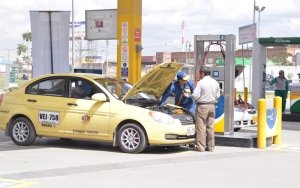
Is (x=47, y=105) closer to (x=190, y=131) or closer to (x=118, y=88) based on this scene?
(x=118, y=88)

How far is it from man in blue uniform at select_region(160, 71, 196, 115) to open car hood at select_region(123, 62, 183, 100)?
0.12 m

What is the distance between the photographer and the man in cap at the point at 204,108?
10925mm

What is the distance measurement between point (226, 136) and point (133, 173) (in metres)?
4.00

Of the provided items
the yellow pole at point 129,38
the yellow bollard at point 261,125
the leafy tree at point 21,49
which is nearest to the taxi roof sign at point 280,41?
the yellow pole at point 129,38

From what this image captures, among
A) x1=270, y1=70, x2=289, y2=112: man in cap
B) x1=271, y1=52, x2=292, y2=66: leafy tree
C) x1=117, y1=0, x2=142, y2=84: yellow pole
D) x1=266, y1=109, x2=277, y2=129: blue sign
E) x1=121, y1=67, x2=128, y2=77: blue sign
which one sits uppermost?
x1=271, y1=52, x2=292, y2=66: leafy tree

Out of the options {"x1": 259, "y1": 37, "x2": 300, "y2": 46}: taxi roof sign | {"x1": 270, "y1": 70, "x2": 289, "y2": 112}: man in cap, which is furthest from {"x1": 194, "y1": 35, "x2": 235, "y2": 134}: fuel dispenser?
{"x1": 270, "y1": 70, "x2": 289, "y2": 112}: man in cap

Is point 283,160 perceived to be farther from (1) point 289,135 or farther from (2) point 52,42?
(2) point 52,42

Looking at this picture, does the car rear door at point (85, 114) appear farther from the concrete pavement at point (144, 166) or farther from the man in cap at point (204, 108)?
the man in cap at point (204, 108)

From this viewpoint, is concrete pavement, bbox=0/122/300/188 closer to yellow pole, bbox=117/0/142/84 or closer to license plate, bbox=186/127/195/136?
license plate, bbox=186/127/195/136

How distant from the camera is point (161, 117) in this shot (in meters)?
10.5

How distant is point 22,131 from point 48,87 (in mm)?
1097

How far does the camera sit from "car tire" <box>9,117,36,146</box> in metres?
11.5

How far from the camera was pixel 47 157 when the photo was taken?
10172 millimetres

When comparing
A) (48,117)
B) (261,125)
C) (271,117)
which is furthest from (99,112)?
(271,117)
